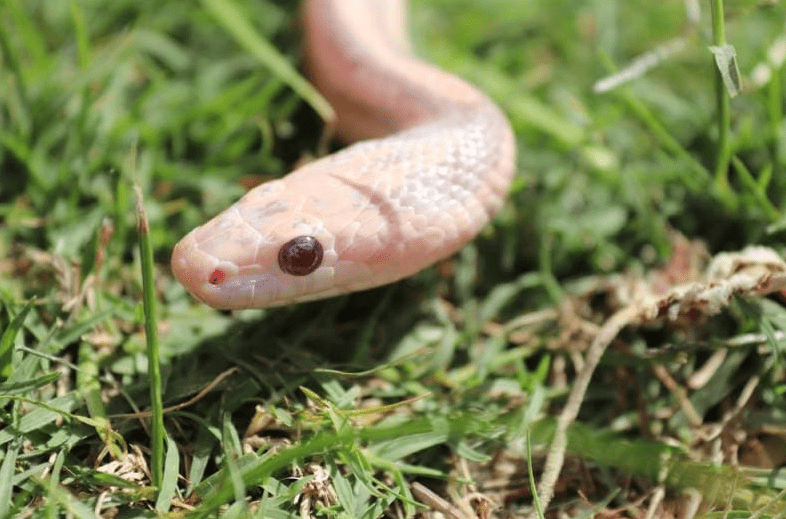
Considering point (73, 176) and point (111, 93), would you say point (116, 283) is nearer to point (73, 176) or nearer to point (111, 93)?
point (73, 176)

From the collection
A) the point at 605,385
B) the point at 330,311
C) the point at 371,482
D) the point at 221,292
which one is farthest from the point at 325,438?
the point at 605,385

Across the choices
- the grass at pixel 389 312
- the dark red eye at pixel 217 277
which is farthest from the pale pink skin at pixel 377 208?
the grass at pixel 389 312

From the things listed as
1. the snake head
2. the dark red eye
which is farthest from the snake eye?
the dark red eye

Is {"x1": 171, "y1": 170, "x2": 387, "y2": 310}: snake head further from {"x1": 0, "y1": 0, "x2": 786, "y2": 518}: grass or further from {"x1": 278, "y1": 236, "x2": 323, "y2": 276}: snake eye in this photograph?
{"x1": 0, "y1": 0, "x2": 786, "y2": 518}: grass

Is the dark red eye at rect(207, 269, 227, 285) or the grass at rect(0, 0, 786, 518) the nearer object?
the grass at rect(0, 0, 786, 518)

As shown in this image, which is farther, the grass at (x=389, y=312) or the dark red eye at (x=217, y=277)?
the dark red eye at (x=217, y=277)

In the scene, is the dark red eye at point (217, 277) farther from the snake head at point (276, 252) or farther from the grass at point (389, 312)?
the grass at point (389, 312)

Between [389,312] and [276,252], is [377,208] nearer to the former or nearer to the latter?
[276,252]
